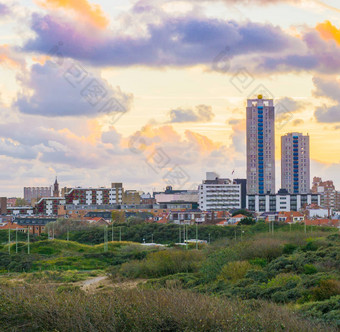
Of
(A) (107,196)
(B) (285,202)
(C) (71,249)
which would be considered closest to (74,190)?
(A) (107,196)

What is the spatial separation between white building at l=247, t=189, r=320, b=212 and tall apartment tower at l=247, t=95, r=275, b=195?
1259cm

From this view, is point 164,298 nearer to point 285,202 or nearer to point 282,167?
point 285,202

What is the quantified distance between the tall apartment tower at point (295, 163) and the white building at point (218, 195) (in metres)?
24.2

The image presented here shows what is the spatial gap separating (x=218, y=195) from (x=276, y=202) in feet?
36.9

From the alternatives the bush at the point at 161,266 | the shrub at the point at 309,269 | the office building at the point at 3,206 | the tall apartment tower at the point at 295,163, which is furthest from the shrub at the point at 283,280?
the tall apartment tower at the point at 295,163

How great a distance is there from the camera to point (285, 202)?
11112 cm

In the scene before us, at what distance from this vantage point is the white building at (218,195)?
11150cm

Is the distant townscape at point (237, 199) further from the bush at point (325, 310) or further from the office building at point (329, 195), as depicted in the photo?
the bush at point (325, 310)

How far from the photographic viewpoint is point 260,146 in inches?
5079

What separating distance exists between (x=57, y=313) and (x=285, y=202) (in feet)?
339

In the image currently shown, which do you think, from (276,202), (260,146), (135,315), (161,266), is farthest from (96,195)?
(135,315)

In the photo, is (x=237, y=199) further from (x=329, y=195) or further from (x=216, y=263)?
(x=216, y=263)

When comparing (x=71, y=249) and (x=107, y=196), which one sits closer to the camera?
(x=71, y=249)

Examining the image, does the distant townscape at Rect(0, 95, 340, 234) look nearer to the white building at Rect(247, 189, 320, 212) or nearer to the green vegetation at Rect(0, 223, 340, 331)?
the white building at Rect(247, 189, 320, 212)
